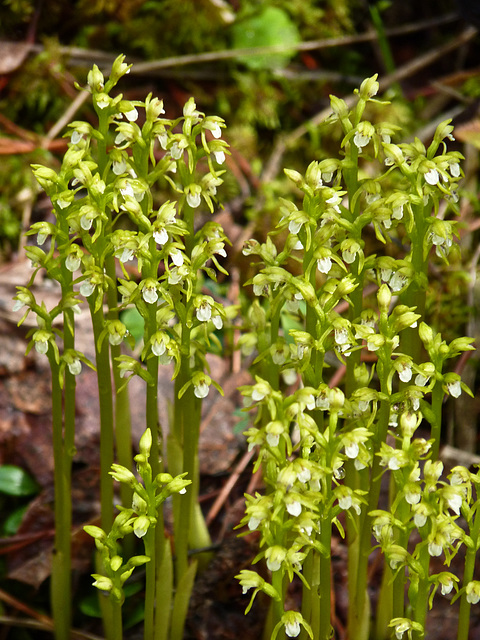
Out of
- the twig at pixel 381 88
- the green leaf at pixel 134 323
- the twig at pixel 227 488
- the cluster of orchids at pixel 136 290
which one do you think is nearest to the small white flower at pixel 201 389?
the cluster of orchids at pixel 136 290

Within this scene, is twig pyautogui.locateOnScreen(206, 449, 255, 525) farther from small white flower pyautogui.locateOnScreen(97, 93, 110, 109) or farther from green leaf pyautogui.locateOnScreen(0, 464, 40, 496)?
small white flower pyautogui.locateOnScreen(97, 93, 110, 109)

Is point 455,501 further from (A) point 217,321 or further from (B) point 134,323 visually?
(B) point 134,323

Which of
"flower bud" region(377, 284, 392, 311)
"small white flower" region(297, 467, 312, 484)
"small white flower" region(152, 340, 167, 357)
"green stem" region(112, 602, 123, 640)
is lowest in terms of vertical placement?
"green stem" region(112, 602, 123, 640)

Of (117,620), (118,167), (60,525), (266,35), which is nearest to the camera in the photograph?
(118,167)

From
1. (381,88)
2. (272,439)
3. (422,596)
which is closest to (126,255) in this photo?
(272,439)

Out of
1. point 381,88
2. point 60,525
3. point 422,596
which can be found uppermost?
point 381,88

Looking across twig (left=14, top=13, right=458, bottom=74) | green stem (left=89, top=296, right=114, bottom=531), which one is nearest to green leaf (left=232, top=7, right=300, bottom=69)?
twig (left=14, top=13, right=458, bottom=74)
